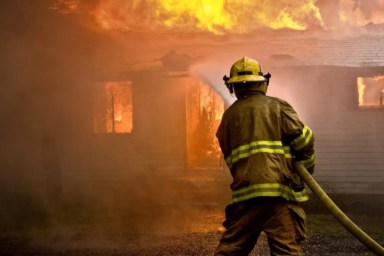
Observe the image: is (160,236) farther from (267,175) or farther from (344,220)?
(267,175)

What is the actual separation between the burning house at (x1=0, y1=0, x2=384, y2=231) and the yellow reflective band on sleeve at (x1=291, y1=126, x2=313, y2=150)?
280 inches

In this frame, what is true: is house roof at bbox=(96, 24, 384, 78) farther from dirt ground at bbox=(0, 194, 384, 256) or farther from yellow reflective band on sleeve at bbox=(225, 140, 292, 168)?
yellow reflective band on sleeve at bbox=(225, 140, 292, 168)

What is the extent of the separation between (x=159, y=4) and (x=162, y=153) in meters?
4.75

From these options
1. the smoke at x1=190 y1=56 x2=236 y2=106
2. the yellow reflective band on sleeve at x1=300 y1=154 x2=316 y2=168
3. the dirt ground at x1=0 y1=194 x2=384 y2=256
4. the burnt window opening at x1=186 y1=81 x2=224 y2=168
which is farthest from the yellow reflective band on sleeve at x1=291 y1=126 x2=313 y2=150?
the burnt window opening at x1=186 y1=81 x2=224 y2=168

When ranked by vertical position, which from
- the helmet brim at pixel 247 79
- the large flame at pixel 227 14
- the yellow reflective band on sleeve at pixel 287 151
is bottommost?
the yellow reflective band on sleeve at pixel 287 151

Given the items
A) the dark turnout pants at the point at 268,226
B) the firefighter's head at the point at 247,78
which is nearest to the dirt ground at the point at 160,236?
the dark turnout pants at the point at 268,226

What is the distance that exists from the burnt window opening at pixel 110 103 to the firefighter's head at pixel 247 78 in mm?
8797

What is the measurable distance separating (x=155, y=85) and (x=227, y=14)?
328 cm

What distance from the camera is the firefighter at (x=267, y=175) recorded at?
3.00m

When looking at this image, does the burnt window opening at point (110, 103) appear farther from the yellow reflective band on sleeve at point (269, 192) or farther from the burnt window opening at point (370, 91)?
the yellow reflective band on sleeve at point (269, 192)

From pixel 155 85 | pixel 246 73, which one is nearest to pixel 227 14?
pixel 155 85

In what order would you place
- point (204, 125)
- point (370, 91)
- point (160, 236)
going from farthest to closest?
point (204, 125)
point (370, 91)
point (160, 236)

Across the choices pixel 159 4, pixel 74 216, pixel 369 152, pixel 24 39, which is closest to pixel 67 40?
pixel 24 39

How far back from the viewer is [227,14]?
39.8 ft
